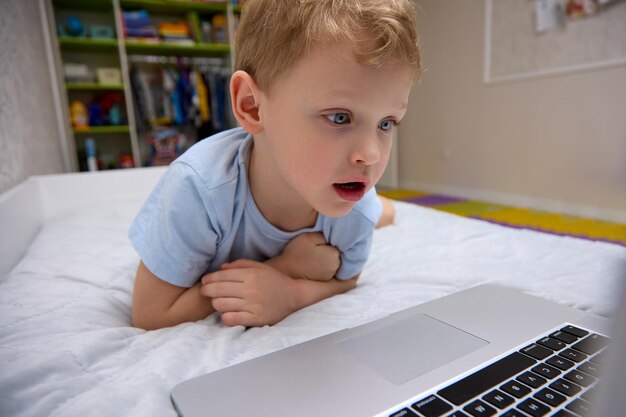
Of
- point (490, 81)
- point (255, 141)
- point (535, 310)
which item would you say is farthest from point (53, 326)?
point (490, 81)

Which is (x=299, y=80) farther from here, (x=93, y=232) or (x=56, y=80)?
(x=56, y=80)

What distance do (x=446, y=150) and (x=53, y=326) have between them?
2.81 meters

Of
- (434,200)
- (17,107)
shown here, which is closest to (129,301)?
(17,107)

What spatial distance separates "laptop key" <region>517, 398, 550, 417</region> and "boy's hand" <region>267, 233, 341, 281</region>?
370 millimetres

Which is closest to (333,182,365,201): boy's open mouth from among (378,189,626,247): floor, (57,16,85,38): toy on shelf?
(378,189,626,247): floor

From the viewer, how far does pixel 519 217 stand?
6.88 ft

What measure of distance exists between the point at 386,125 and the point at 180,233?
11.9 inches

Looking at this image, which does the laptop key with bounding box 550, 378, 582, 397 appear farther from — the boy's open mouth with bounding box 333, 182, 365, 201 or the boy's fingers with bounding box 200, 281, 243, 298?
the boy's fingers with bounding box 200, 281, 243, 298

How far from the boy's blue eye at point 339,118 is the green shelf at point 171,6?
2985 millimetres

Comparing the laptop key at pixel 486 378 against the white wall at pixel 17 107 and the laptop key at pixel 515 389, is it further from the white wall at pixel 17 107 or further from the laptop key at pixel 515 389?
the white wall at pixel 17 107

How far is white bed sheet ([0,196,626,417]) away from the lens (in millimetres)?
351

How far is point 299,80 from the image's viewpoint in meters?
0.41

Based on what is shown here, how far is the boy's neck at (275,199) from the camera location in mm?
567

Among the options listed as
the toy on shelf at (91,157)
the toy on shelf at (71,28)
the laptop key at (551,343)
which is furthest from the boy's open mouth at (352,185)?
the toy on shelf at (71,28)
